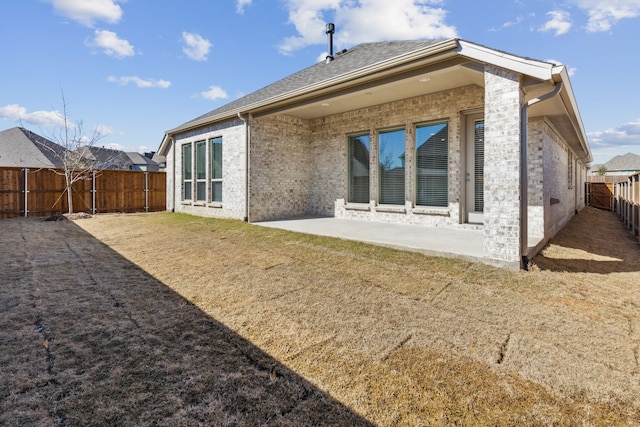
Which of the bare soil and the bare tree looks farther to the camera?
the bare tree

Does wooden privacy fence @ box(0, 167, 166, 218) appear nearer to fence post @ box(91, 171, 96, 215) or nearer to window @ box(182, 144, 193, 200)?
fence post @ box(91, 171, 96, 215)

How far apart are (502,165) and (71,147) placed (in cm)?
1598

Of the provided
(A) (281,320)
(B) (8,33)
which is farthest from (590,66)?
(B) (8,33)

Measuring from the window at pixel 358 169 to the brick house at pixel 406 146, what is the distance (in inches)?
1.2

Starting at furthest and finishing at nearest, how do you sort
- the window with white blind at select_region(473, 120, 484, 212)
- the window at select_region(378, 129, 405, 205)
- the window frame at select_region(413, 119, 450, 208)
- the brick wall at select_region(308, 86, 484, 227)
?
the window at select_region(378, 129, 405, 205)
the window frame at select_region(413, 119, 450, 208)
the brick wall at select_region(308, 86, 484, 227)
the window with white blind at select_region(473, 120, 484, 212)

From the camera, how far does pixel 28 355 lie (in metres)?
2.12

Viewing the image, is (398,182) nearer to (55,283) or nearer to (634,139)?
(55,283)

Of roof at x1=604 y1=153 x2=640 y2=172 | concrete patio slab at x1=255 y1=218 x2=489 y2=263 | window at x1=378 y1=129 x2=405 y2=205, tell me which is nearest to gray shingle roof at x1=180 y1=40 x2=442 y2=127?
window at x1=378 y1=129 x2=405 y2=205

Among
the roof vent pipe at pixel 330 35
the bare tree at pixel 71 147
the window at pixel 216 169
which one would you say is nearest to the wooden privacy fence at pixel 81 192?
the bare tree at pixel 71 147

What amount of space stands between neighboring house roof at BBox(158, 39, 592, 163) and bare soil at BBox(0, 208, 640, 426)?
2.74 meters

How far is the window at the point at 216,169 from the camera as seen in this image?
10492 millimetres

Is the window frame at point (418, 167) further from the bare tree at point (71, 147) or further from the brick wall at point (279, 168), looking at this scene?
the bare tree at point (71, 147)

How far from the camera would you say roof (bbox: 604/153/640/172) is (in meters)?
44.8

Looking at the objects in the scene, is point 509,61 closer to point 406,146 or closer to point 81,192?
point 406,146
